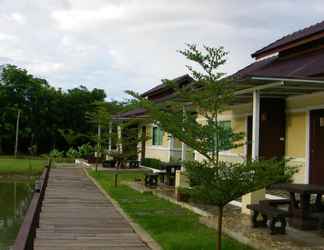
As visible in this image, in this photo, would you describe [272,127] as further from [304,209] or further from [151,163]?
[151,163]

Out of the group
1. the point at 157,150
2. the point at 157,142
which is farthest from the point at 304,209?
the point at 157,142

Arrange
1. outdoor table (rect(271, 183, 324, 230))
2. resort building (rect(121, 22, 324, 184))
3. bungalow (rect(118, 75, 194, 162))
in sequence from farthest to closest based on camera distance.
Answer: bungalow (rect(118, 75, 194, 162)) < resort building (rect(121, 22, 324, 184)) < outdoor table (rect(271, 183, 324, 230))

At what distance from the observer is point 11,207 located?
1806 cm

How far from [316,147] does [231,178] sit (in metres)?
8.55

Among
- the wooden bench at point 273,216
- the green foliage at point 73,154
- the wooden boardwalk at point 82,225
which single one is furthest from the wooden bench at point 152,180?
the green foliage at point 73,154

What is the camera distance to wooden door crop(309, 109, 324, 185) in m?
15.3

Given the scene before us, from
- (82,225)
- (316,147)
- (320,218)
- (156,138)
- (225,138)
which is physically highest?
(156,138)

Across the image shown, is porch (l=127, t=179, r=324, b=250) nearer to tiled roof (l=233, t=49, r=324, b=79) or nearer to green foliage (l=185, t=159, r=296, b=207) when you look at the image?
green foliage (l=185, t=159, r=296, b=207)

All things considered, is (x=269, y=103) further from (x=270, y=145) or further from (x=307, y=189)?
(x=307, y=189)

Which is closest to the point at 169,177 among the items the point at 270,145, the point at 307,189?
the point at 270,145

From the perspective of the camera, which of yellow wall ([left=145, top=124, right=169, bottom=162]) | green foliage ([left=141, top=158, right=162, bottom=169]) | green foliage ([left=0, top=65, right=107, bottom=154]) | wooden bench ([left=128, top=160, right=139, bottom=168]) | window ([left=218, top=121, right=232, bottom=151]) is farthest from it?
green foliage ([left=0, top=65, right=107, bottom=154])

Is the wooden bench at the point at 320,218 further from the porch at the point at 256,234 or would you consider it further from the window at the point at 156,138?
the window at the point at 156,138

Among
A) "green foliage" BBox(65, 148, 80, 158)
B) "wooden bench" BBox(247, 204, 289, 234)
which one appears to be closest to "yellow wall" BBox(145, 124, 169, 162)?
"green foliage" BBox(65, 148, 80, 158)

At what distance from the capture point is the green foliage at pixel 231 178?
7660mm
